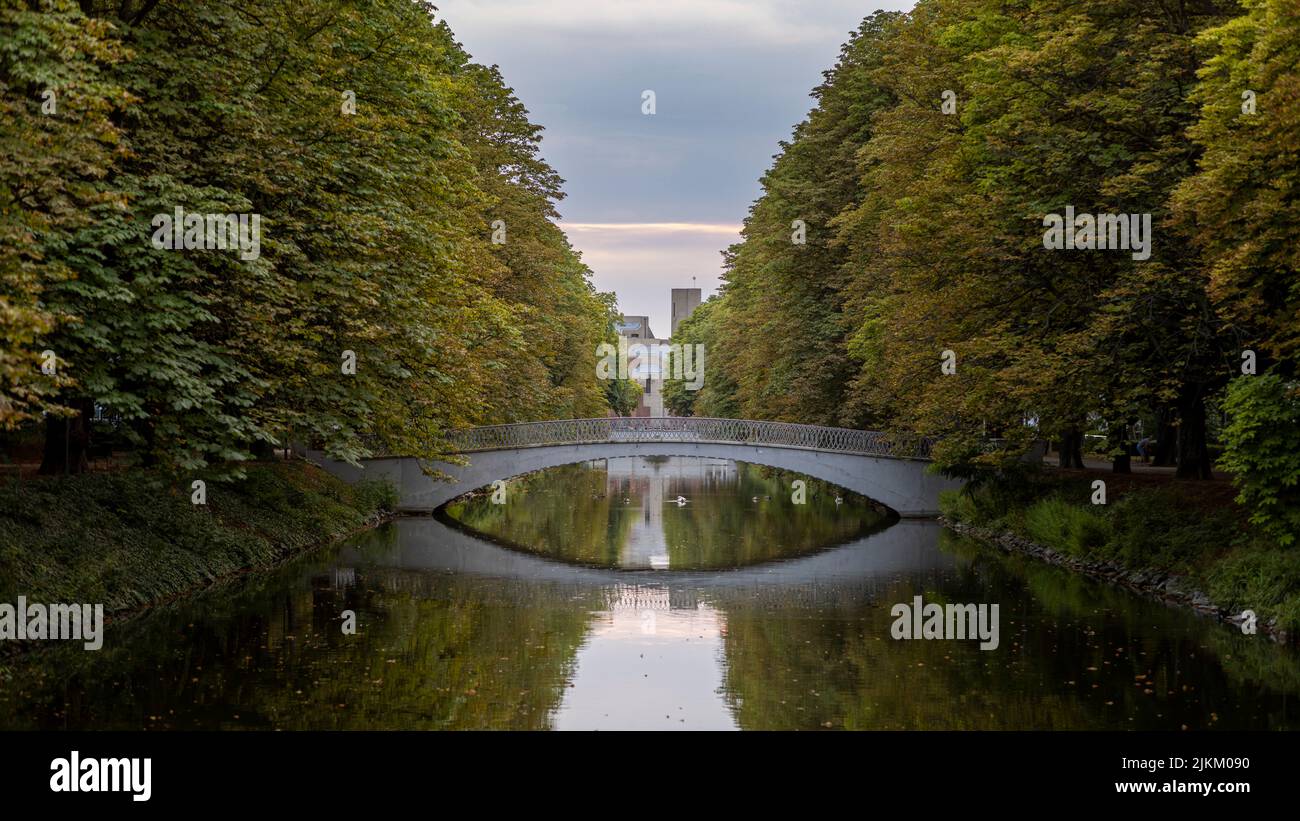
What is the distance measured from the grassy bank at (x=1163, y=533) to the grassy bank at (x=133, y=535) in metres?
17.2

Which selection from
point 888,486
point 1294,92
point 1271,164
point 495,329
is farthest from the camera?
point 888,486

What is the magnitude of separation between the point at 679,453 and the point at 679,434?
71 centimetres

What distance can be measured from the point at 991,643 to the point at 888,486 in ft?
80.1

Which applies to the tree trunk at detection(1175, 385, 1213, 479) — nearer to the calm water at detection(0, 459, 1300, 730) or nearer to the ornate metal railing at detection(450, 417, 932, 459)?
the calm water at detection(0, 459, 1300, 730)

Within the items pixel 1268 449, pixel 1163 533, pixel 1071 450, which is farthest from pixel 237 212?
pixel 1071 450

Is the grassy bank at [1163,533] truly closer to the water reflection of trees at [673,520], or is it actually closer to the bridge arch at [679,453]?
the water reflection of trees at [673,520]

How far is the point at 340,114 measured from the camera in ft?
83.6

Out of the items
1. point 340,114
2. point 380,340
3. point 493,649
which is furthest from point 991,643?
point 340,114

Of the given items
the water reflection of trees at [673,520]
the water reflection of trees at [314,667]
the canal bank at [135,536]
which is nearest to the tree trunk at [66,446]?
the canal bank at [135,536]

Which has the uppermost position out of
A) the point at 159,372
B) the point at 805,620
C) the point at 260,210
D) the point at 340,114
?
the point at 340,114

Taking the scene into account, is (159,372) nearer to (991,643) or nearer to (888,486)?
(991,643)

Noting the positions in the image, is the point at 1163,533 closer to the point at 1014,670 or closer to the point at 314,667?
the point at 1014,670

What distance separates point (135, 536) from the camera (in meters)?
23.5

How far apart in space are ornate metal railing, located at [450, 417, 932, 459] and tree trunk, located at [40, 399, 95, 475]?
19.1 metres
